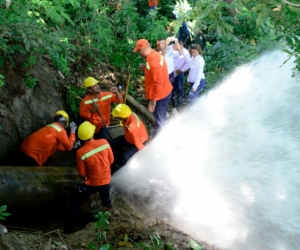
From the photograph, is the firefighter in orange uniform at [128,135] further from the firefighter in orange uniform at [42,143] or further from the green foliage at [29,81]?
the green foliage at [29,81]

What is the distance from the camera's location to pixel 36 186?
618 cm

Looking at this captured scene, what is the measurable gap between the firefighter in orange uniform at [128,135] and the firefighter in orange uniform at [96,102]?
1.71 feet

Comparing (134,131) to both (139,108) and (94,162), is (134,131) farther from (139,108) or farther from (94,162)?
(139,108)

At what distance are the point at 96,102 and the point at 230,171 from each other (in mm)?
2848

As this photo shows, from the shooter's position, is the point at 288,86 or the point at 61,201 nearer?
the point at 61,201

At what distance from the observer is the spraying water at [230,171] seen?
5.97 meters

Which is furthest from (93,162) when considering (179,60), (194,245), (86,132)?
(179,60)

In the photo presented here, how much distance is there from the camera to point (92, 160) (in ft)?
19.8

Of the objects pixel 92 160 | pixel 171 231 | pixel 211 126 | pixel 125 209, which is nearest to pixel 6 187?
pixel 92 160

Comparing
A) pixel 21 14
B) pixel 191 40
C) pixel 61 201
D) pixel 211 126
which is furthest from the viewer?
pixel 191 40

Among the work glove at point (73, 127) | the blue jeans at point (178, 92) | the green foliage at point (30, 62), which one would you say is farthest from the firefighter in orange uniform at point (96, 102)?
the blue jeans at point (178, 92)

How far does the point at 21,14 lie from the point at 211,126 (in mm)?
4486

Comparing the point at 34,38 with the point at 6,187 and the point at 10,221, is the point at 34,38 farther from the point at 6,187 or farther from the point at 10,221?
the point at 10,221

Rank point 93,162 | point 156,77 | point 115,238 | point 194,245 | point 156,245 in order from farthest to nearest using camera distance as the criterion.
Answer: point 156,77, point 93,162, point 115,238, point 194,245, point 156,245
